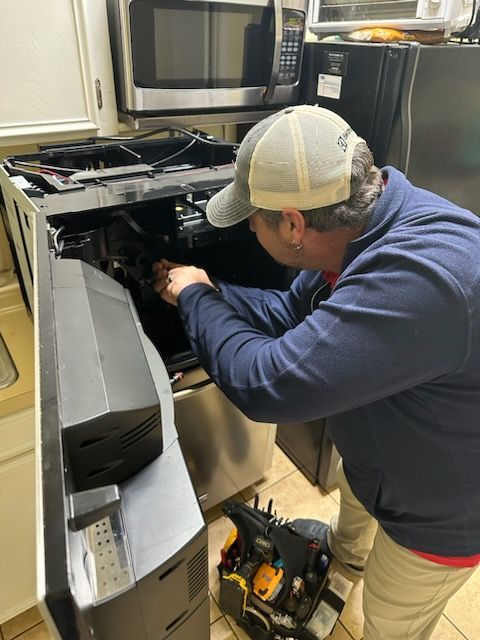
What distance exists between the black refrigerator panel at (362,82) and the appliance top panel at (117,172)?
1.16 feet

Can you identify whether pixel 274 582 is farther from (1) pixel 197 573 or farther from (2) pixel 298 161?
(2) pixel 298 161

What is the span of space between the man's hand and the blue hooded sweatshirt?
0.04 metres

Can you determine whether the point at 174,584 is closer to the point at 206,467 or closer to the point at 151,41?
the point at 206,467

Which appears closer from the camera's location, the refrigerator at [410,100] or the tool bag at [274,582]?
the refrigerator at [410,100]

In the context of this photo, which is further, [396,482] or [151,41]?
[151,41]

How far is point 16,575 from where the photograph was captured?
1224 mm

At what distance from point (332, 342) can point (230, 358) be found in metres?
0.19

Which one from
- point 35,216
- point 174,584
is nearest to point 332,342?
point 174,584

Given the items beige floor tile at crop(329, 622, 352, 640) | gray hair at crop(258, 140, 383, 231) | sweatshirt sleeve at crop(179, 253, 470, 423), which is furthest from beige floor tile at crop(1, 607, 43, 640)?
gray hair at crop(258, 140, 383, 231)

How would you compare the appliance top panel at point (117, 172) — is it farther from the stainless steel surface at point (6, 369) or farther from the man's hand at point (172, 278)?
the stainless steel surface at point (6, 369)

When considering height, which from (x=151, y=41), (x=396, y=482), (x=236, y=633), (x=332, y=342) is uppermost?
(x=151, y=41)

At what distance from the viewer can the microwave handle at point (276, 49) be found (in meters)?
1.17

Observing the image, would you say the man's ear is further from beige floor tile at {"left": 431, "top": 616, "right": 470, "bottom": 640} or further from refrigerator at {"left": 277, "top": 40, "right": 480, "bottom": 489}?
beige floor tile at {"left": 431, "top": 616, "right": 470, "bottom": 640}

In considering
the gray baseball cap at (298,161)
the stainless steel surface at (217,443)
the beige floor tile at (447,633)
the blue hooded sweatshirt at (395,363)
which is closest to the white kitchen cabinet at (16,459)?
the stainless steel surface at (217,443)
